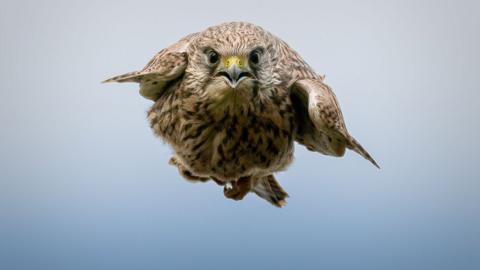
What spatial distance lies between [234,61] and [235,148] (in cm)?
84

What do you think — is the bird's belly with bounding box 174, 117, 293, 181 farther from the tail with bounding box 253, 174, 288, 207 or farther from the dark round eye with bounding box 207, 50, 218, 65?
the tail with bounding box 253, 174, 288, 207

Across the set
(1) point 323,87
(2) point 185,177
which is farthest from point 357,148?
(2) point 185,177

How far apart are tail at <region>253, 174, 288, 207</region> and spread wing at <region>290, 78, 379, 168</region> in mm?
1217

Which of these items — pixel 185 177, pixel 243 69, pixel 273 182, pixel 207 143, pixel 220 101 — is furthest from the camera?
pixel 273 182

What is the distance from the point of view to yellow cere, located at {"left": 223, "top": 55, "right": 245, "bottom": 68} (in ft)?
13.3

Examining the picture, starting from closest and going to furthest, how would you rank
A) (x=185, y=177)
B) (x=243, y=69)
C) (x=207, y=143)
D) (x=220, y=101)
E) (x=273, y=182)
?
(x=243, y=69), (x=220, y=101), (x=207, y=143), (x=185, y=177), (x=273, y=182)

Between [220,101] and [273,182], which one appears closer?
[220,101]

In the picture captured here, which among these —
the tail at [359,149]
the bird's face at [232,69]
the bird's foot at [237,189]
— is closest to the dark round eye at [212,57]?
the bird's face at [232,69]

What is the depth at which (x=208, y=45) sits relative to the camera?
431 cm

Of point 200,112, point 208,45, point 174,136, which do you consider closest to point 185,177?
point 174,136

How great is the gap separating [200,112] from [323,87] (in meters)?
0.80

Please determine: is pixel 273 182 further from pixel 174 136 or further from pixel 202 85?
pixel 202 85

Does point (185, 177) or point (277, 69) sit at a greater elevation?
point (277, 69)

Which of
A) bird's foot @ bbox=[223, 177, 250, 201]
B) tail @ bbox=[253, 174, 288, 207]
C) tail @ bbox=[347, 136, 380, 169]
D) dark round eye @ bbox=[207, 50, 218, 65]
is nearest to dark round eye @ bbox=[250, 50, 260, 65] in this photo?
dark round eye @ bbox=[207, 50, 218, 65]
